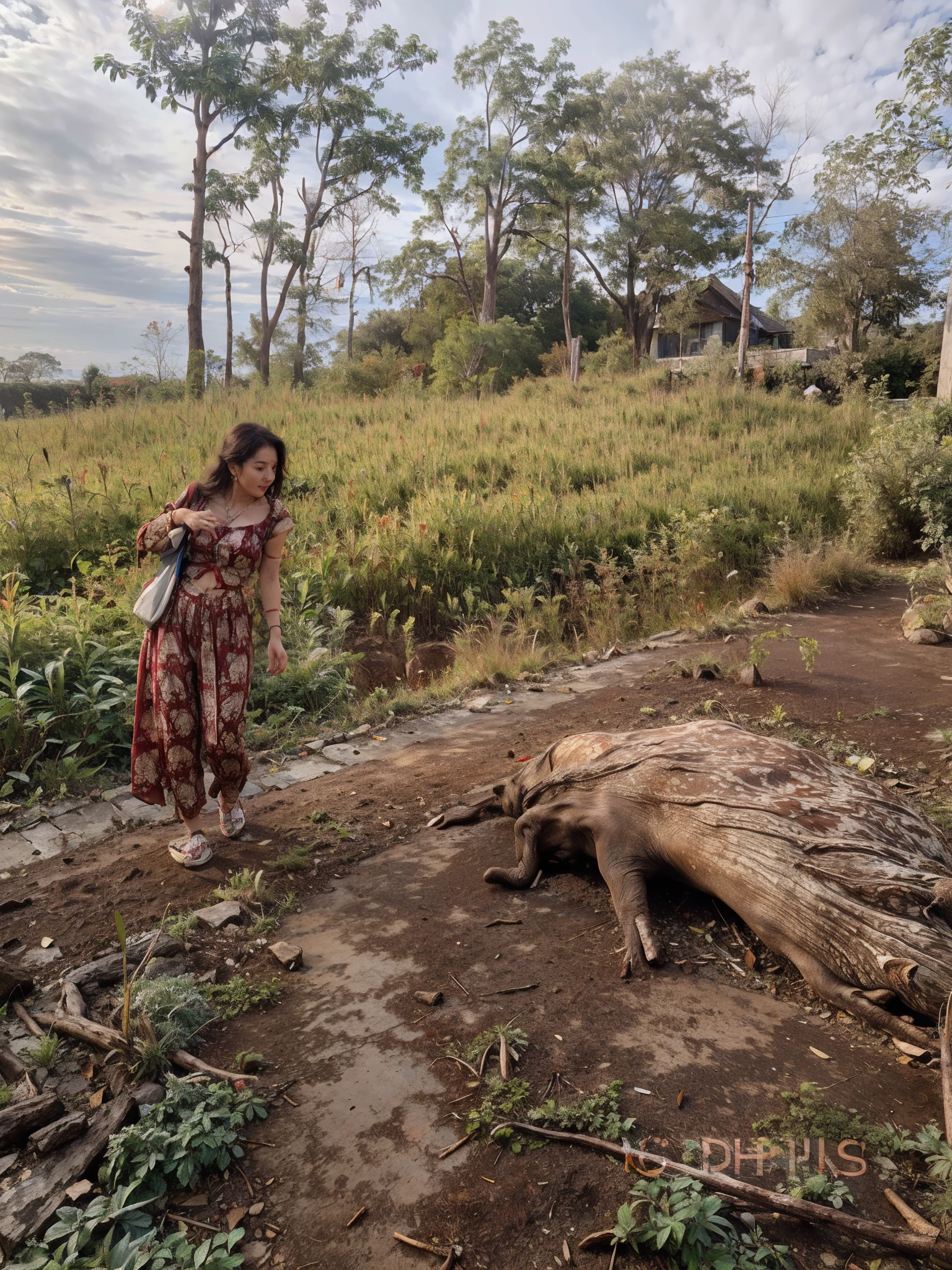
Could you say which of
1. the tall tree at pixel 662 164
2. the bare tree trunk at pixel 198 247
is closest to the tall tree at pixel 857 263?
the tall tree at pixel 662 164

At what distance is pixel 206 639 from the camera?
135 inches

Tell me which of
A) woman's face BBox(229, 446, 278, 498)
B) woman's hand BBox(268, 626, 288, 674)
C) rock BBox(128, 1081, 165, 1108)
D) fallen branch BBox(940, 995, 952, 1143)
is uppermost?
woman's face BBox(229, 446, 278, 498)

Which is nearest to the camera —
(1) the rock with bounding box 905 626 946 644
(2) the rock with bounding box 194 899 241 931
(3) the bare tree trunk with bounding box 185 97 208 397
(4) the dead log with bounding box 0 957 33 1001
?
(4) the dead log with bounding box 0 957 33 1001

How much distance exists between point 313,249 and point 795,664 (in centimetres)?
2647

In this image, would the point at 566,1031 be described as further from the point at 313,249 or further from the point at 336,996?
the point at 313,249

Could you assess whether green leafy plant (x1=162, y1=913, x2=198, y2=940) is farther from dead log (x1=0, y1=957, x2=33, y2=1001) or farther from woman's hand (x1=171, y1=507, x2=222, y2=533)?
woman's hand (x1=171, y1=507, x2=222, y2=533)

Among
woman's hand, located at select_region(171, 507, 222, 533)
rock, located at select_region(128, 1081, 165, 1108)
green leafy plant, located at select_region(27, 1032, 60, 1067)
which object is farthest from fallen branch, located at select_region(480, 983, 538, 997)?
woman's hand, located at select_region(171, 507, 222, 533)

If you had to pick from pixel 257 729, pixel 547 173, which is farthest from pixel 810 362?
pixel 257 729

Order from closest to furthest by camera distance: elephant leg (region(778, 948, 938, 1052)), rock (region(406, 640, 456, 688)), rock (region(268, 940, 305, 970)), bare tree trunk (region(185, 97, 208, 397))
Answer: elephant leg (region(778, 948, 938, 1052)) → rock (region(268, 940, 305, 970)) → rock (region(406, 640, 456, 688)) → bare tree trunk (region(185, 97, 208, 397))

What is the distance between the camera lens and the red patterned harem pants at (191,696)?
341 cm

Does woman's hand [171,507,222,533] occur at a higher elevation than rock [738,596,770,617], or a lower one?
higher

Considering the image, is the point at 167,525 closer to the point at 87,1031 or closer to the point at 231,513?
the point at 231,513

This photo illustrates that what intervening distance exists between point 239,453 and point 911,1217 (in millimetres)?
3222

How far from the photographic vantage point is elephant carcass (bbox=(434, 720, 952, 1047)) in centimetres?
214
